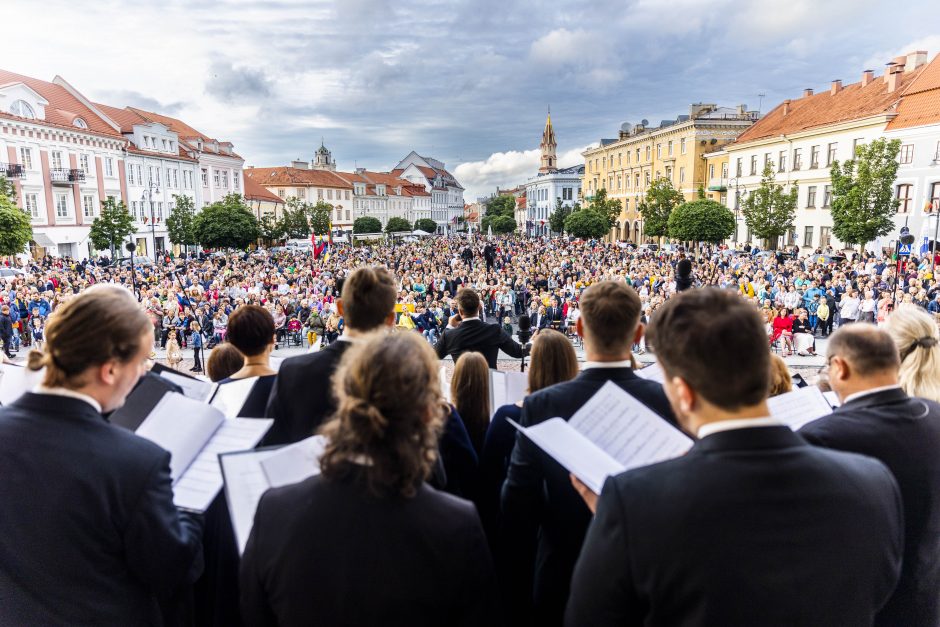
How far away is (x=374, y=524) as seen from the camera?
1.52 metres

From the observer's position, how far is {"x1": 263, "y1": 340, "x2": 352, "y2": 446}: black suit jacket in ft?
9.15

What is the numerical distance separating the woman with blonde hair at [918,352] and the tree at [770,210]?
38106 millimetres

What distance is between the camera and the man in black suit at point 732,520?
1.38 m

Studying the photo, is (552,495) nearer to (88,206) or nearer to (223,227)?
(223,227)

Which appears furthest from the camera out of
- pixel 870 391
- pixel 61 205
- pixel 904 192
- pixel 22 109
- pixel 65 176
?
pixel 61 205

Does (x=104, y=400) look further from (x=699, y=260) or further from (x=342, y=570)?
(x=699, y=260)

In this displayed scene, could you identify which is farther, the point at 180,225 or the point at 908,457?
the point at 180,225

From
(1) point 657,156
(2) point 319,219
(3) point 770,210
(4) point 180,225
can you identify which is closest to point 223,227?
(4) point 180,225

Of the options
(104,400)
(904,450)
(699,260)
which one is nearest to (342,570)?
(104,400)

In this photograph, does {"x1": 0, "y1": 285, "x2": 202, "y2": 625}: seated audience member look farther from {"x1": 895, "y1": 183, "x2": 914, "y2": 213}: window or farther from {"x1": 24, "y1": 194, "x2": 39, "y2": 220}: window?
{"x1": 24, "y1": 194, "x2": 39, "y2": 220}: window

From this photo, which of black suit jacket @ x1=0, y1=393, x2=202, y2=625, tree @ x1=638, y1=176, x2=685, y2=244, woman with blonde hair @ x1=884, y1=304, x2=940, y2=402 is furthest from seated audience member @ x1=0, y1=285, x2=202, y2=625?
tree @ x1=638, y1=176, x2=685, y2=244

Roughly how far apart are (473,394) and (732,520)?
2.40 metres

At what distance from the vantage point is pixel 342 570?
1.53m

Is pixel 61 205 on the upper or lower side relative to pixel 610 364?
upper
